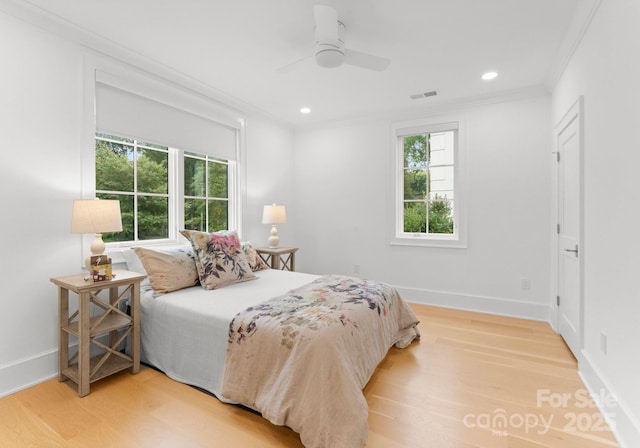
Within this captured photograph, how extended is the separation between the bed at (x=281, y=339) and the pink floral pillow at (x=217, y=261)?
0.09ft

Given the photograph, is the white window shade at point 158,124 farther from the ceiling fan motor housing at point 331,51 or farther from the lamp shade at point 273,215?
the ceiling fan motor housing at point 331,51

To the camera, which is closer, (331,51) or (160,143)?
(331,51)

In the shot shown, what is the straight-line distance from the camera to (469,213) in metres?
3.91

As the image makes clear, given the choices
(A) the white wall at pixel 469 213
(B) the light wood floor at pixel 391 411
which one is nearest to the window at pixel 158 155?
(B) the light wood floor at pixel 391 411

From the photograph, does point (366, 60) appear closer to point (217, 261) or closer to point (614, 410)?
point (217, 261)

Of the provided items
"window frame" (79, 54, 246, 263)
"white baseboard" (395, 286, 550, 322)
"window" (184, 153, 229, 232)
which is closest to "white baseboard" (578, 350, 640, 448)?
"white baseboard" (395, 286, 550, 322)

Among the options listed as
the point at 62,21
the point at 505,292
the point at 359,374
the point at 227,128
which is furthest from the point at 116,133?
the point at 505,292

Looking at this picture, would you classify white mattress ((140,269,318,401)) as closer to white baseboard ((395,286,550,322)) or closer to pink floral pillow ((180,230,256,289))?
pink floral pillow ((180,230,256,289))

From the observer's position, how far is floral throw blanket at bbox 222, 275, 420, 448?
1.58 meters

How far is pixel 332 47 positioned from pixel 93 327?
8.53 feet

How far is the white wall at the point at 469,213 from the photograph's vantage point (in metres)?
3.56

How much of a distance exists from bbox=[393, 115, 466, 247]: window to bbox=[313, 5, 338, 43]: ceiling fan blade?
2.38m

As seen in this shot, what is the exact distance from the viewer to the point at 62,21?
2.30 m

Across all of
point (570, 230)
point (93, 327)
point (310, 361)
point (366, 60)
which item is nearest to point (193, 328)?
point (93, 327)
